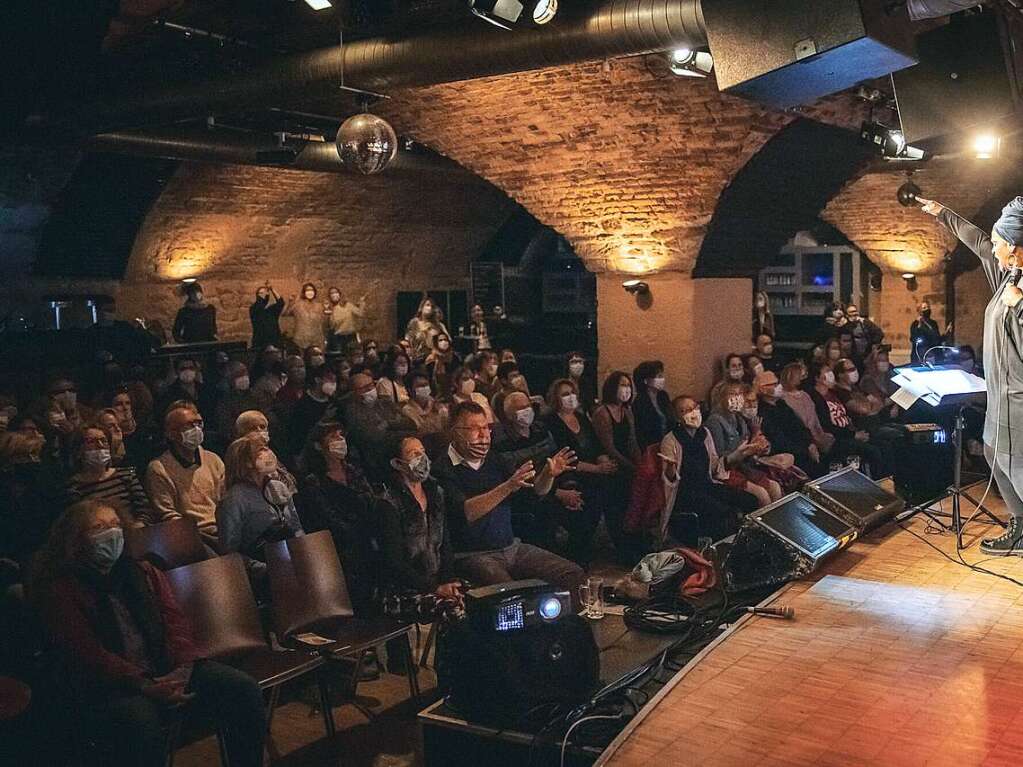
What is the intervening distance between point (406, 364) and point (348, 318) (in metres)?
6.04

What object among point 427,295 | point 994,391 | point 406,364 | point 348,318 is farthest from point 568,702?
point 427,295

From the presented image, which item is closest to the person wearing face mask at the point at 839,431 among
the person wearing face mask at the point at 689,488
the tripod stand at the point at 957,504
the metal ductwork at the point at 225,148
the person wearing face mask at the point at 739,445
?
the person wearing face mask at the point at 739,445

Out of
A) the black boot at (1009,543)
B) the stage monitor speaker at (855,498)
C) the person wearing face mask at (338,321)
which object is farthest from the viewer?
the person wearing face mask at (338,321)

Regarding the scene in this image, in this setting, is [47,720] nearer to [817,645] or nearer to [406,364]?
[817,645]

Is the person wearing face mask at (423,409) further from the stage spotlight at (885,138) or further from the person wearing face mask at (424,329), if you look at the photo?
the person wearing face mask at (424,329)

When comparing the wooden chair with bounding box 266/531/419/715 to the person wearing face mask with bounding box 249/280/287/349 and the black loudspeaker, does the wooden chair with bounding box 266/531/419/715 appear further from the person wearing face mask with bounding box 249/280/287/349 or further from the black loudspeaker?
the person wearing face mask with bounding box 249/280/287/349

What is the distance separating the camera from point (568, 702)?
11.7 feet

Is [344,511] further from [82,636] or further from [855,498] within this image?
[855,498]

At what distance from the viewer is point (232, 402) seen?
8.30 meters

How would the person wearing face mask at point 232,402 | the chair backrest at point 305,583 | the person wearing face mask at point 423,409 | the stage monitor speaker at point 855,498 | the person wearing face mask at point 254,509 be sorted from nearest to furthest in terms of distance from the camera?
1. the chair backrest at point 305,583
2. the person wearing face mask at point 254,509
3. the stage monitor speaker at point 855,498
4. the person wearing face mask at point 423,409
5. the person wearing face mask at point 232,402

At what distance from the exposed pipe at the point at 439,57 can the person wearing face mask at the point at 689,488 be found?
228cm

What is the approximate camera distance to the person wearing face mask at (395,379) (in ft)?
28.0

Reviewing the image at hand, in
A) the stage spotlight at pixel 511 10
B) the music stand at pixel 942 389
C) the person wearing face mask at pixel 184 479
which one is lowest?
the person wearing face mask at pixel 184 479

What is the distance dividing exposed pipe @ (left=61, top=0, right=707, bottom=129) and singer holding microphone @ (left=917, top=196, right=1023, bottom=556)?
1667mm
